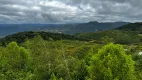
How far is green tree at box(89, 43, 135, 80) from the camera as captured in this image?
152 ft

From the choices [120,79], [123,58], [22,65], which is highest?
[123,58]

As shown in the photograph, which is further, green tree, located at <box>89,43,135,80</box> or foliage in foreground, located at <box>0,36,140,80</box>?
foliage in foreground, located at <box>0,36,140,80</box>

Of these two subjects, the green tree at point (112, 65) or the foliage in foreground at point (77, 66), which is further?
the foliage in foreground at point (77, 66)

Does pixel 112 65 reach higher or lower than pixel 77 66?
higher

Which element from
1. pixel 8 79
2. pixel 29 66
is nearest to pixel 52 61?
pixel 8 79

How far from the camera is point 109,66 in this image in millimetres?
46281

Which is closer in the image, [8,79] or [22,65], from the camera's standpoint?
[8,79]

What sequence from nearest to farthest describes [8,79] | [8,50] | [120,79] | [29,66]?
[120,79] < [8,79] < [29,66] < [8,50]

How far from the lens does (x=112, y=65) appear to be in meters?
46.2

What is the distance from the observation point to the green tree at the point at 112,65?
46.2m

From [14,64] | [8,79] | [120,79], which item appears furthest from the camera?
[14,64]

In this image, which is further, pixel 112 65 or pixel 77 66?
pixel 77 66

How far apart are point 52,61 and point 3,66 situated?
2976 cm

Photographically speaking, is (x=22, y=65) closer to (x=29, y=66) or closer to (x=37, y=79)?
(x=29, y=66)
